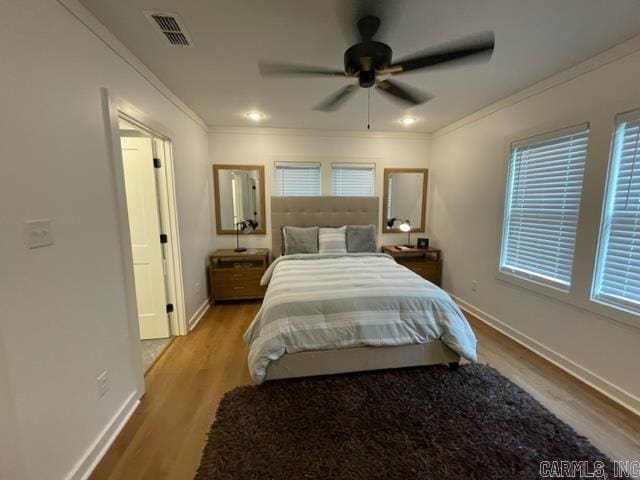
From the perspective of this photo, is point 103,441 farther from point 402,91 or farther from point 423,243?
point 423,243

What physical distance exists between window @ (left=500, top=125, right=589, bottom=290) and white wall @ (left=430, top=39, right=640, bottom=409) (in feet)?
0.32

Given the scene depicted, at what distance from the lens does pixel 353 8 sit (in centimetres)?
152

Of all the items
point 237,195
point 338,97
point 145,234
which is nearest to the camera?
point 338,97

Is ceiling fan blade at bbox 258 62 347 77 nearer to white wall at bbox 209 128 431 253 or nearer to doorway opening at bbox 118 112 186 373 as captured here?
doorway opening at bbox 118 112 186 373

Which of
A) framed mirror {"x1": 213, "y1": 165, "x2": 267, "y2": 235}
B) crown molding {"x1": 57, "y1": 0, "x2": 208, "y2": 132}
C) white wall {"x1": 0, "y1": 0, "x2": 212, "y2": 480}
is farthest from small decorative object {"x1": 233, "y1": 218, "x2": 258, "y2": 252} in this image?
white wall {"x1": 0, "y1": 0, "x2": 212, "y2": 480}

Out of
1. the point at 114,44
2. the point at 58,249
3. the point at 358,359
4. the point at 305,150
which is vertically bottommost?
the point at 358,359

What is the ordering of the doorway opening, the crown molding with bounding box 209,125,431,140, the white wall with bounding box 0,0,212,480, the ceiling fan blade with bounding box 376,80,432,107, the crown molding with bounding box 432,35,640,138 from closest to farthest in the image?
the white wall with bounding box 0,0,212,480 → the crown molding with bounding box 432,35,640,138 → the ceiling fan blade with bounding box 376,80,432,107 → the doorway opening → the crown molding with bounding box 209,125,431,140

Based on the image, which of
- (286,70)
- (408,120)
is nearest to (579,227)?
(408,120)

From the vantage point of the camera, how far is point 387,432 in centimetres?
164

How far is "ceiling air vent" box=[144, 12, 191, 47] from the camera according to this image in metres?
1.59

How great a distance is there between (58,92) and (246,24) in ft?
3.62

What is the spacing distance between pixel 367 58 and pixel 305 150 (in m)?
2.51

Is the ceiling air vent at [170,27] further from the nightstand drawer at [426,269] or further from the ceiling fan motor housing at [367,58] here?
the nightstand drawer at [426,269]

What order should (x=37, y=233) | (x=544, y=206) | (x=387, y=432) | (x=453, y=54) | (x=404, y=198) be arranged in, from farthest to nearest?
(x=404, y=198), (x=544, y=206), (x=387, y=432), (x=453, y=54), (x=37, y=233)
